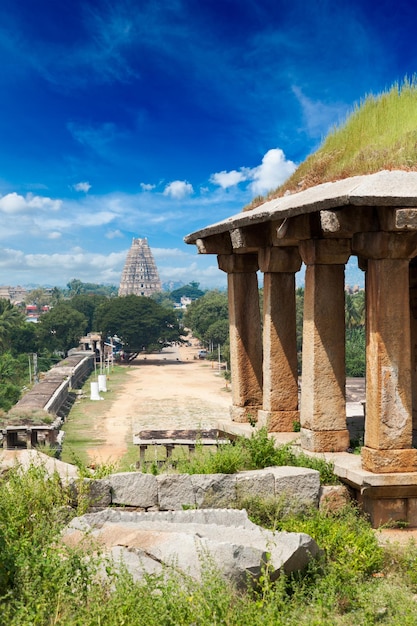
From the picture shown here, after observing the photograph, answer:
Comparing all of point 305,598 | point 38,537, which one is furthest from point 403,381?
point 38,537

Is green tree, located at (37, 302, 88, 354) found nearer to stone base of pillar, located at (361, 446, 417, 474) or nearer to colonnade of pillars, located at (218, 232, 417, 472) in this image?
colonnade of pillars, located at (218, 232, 417, 472)

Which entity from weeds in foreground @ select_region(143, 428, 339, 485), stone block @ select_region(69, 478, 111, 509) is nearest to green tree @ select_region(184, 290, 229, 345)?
weeds in foreground @ select_region(143, 428, 339, 485)

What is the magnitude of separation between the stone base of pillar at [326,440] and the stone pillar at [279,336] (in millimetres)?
1332

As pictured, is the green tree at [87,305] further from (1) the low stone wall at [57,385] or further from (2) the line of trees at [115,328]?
(1) the low stone wall at [57,385]

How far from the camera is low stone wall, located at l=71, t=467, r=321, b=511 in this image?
728cm

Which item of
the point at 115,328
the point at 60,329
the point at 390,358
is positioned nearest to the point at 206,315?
the point at 115,328

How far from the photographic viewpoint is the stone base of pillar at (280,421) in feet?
33.2

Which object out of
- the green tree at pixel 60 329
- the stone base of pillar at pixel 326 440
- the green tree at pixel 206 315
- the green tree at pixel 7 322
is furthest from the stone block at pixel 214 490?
the green tree at pixel 206 315

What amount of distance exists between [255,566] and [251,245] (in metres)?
A: 5.44

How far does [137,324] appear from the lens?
89.9 metres

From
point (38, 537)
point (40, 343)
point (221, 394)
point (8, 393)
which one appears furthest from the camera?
point (40, 343)

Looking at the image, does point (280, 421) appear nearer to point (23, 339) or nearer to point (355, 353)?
point (355, 353)

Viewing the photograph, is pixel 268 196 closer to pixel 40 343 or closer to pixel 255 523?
pixel 255 523

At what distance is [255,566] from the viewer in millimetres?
5430
